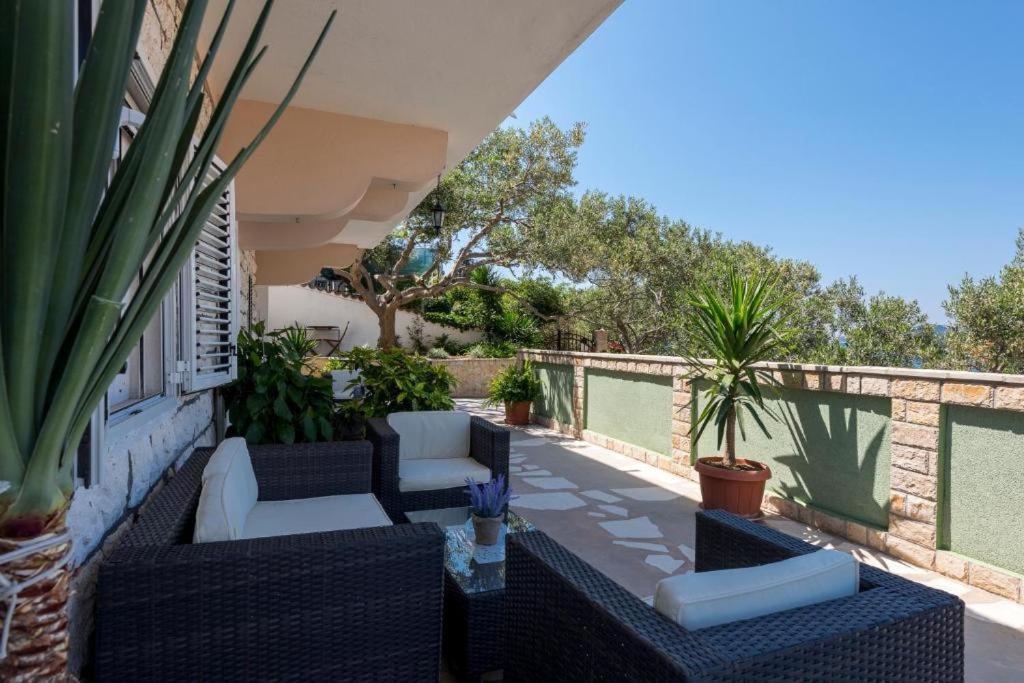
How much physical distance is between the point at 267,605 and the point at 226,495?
50 cm

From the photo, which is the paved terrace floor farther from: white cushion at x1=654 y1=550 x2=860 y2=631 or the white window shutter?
the white window shutter

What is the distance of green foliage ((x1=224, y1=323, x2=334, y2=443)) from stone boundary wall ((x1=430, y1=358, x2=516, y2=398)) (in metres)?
8.84

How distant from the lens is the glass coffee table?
2066 millimetres

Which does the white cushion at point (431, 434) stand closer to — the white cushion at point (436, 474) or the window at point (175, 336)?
the white cushion at point (436, 474)

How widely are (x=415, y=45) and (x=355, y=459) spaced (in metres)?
2.14

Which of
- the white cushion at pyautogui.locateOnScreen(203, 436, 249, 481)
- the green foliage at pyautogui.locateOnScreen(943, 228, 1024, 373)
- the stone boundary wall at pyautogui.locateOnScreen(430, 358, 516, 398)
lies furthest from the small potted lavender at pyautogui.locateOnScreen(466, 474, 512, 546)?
the stone boundary wall at pyautogui.locateOnScreen(430, 358, 516, 398)

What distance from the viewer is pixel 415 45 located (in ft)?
8.97

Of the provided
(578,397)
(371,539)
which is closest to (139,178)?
(371,539)

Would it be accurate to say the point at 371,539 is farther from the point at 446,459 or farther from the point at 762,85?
the point at 762,85

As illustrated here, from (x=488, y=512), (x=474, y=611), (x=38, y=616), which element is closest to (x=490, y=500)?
(x=488, y=512)

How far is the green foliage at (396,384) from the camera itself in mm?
4516

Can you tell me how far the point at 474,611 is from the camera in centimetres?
207

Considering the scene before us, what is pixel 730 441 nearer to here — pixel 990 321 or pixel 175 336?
pixel 175 336

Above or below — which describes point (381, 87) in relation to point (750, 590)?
above
